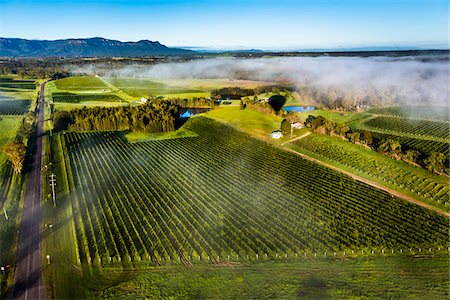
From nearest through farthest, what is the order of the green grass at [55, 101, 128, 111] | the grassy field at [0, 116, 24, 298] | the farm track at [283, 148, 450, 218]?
the grassy field at [0, 116, 24, 298]
the farm track at [283, 148, 450, 218]
the green grass at [55, 101, 128, 111]

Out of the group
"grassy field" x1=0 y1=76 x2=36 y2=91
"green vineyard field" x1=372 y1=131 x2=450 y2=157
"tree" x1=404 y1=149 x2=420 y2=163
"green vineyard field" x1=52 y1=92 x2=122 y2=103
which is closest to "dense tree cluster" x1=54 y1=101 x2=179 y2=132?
"green vineyard field" x1=52 y1=92 x2=122 y2=103

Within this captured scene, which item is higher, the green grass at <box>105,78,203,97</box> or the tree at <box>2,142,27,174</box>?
the green grass at <box>105,78,203,97</box>

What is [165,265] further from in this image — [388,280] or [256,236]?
[388,280]

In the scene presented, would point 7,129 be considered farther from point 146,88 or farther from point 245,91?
point 245,91

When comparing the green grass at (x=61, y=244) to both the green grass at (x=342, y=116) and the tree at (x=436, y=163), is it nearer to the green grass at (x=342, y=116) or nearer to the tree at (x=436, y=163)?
the tree at (x=436, y=163)

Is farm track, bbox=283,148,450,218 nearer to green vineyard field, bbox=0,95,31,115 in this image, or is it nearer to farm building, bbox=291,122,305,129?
farm building, bbox=291,122,305,129

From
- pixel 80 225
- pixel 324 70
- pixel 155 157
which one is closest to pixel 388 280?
pixel 80 225
